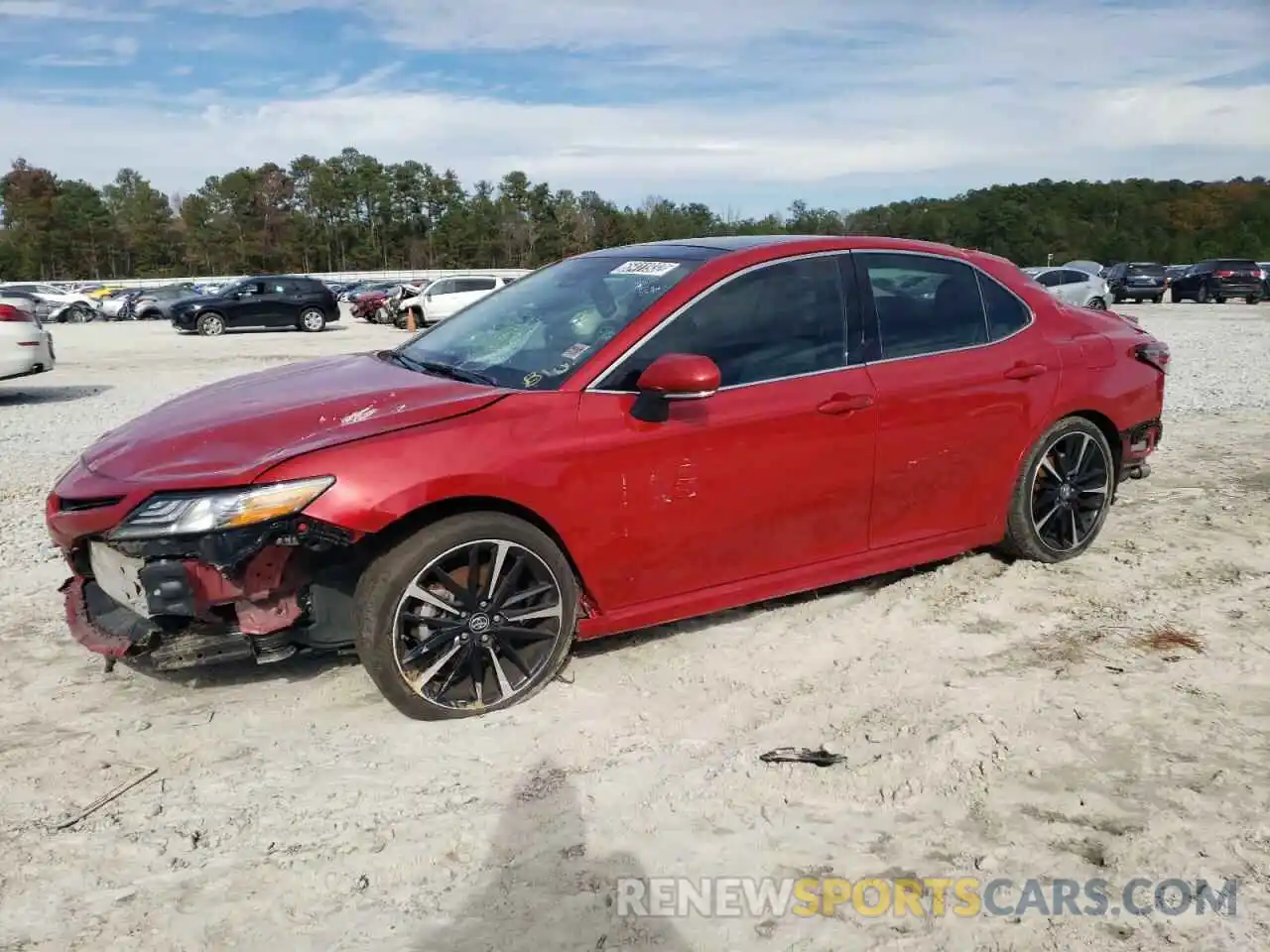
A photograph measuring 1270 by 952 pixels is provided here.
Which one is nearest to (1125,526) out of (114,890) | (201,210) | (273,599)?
(273,599)

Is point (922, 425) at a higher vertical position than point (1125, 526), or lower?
higher

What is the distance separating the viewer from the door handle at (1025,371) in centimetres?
454

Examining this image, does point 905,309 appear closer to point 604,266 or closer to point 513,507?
point 604,266

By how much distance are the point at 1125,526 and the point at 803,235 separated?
276cm

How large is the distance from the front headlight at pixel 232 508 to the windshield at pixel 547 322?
0.90 metres

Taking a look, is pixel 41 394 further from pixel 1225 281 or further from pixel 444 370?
pixel 1225 281

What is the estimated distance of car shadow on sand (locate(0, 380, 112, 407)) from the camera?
39.7ft

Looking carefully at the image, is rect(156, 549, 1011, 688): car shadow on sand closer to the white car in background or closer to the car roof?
the car roof

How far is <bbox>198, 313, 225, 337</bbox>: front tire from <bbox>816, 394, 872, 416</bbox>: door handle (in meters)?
26.6

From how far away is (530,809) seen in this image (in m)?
2.93

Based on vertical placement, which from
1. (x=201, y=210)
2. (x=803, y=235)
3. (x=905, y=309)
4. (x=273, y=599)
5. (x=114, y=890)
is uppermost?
(x=201, y=210)

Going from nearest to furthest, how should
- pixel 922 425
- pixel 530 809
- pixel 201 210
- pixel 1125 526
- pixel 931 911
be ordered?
pixel 931 911
pixel 530 809
pixel 922 425
pixel 1125 526
pixel 201 210

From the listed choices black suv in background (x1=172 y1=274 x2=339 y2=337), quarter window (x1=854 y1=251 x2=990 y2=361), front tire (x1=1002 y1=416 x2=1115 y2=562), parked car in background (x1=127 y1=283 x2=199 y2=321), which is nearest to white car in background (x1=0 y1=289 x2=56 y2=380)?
quarter window (x1=854 y1=251 x2=990 y2=361)

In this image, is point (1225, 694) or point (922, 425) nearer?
point (1225, 694)
